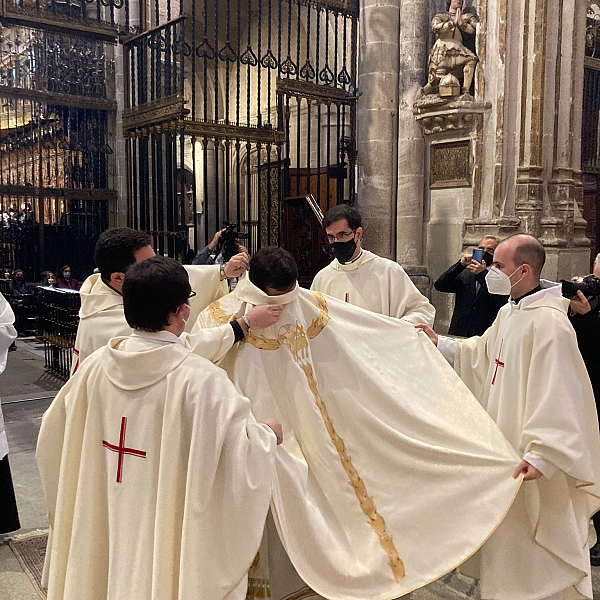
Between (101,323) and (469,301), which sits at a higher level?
(101,323)

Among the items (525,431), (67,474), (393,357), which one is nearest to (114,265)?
(67,474)

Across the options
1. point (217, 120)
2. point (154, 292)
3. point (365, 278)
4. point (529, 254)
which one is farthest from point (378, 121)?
point (154, 292)

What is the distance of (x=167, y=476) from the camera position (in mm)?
2082

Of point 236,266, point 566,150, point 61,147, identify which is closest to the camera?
point 236,266

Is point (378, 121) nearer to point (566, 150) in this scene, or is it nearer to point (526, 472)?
point (566, 150)

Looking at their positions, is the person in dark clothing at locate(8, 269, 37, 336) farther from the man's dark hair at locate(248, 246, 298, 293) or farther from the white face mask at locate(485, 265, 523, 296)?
the white face mask at locate(485, 265, 523, 296)

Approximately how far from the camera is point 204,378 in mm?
2076

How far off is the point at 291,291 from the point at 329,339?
35 centimetres

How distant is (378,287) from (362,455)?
5.55 feet

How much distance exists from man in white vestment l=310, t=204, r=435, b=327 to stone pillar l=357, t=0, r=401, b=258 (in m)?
4.83

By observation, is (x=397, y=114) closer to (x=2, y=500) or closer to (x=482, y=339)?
(x=482, y=339)

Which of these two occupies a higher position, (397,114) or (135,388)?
(397,114)

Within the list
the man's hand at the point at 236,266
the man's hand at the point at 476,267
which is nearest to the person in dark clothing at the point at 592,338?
the man's hand at the point at 476,267

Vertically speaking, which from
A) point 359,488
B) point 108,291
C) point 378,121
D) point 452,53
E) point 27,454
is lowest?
point 27,454
